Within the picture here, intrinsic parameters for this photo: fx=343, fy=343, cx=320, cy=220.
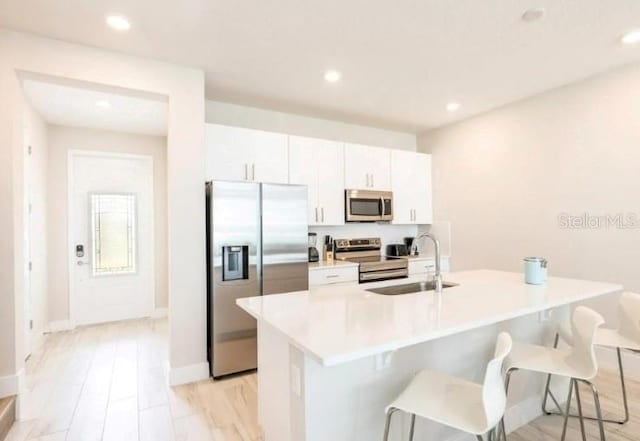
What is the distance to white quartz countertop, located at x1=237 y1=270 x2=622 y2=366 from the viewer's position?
1.30m

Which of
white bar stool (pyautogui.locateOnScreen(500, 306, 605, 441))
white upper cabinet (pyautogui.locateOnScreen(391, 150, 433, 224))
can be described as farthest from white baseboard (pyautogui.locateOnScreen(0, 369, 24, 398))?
white upper cabinet (pyautogui.locateOnScreen(391, 150, 433, 224))

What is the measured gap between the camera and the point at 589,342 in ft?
5.75

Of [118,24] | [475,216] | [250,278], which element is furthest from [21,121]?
[475,216]

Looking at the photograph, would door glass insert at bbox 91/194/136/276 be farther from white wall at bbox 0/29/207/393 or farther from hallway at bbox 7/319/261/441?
white wall at bbox 0/29/207/393

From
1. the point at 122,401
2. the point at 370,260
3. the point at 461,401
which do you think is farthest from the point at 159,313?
the point at 461,401

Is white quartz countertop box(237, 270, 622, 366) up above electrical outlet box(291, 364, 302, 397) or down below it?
above

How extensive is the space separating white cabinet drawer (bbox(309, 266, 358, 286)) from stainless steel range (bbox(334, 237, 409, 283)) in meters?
0.09

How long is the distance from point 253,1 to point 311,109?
77.4 inches

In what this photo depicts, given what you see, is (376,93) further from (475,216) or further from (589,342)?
(589,342)

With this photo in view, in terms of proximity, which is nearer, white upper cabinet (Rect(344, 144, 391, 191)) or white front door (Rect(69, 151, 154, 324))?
white upper cabinet (Rect(344, 144, 391, 191))

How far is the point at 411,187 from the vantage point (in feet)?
15.2

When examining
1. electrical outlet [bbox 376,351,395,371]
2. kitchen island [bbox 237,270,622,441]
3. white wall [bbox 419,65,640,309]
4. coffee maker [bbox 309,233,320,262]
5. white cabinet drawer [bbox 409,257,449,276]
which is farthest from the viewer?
white cabinet drawer [bbox 409,257,449,276]

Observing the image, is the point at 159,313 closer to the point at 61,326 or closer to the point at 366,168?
the point at 61,326

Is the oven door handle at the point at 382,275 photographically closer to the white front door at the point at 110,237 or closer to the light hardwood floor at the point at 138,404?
the light hardwood floor at the point at 138,404
